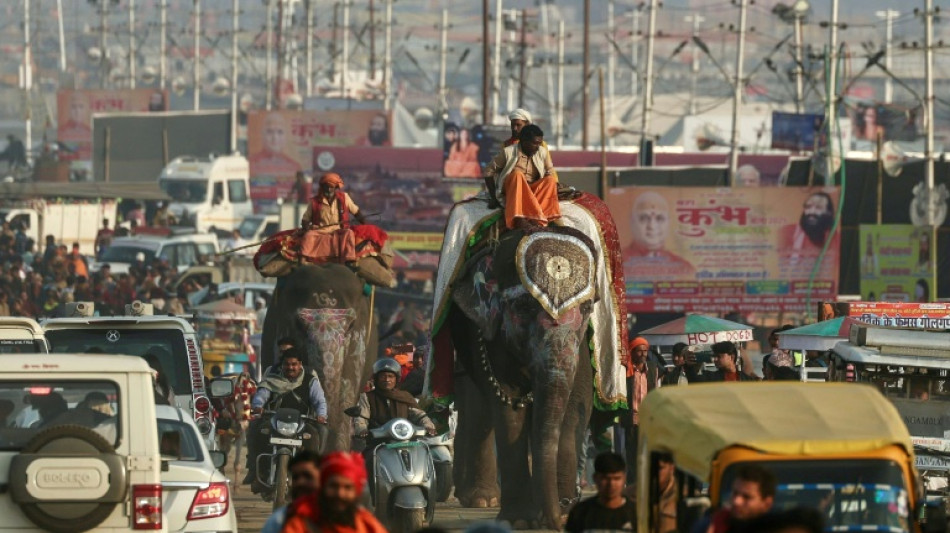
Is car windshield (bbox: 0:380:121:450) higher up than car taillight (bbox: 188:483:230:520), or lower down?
higher up

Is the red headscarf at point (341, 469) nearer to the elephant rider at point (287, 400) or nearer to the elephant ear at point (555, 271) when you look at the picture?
the elephant rider at point (287, 400)

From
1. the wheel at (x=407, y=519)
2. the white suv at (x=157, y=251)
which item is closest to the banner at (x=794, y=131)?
the white suv at (x=157, y=251)

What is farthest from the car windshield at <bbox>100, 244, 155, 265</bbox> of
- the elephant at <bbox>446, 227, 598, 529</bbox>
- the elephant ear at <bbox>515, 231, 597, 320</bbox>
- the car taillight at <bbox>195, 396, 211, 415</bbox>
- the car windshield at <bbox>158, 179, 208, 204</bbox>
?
the elephant ear at <bbox>515, 231, 597, 320</bbox>

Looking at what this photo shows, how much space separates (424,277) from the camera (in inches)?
2219

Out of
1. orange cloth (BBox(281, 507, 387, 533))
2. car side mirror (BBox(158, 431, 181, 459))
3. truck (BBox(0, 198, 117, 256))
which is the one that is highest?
orange cloth (BBox(281, 507, 387, 533))

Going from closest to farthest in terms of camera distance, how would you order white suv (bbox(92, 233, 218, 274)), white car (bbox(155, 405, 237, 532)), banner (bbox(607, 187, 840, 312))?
white car (bbox(155, 405, 237, 532)), white suv (bbox(92, 233, 218, 274)), banner (bbox(607, 187, 840, 312))

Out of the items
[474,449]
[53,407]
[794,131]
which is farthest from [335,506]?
[794,131]

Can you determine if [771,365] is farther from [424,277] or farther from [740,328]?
[424,277]

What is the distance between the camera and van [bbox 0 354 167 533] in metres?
12.0

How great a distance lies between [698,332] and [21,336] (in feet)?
26.5

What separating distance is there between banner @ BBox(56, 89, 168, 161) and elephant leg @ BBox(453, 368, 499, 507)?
95732 millimetres

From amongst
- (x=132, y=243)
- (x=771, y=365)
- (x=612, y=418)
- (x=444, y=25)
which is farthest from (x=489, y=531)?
(x=444, y=25)

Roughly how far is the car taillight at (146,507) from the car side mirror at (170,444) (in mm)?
1377

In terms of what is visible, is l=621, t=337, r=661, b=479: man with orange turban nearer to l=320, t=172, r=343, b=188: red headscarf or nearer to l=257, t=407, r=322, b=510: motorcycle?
l=257, t=407, r=322, b=510: motorcycle
